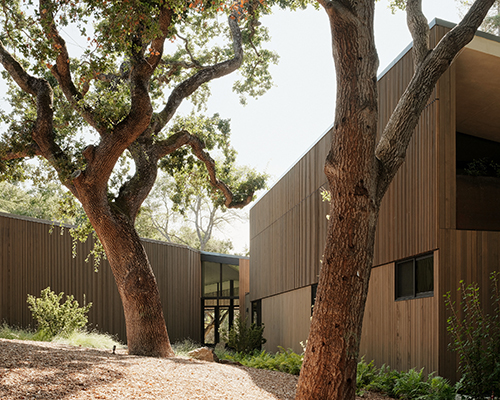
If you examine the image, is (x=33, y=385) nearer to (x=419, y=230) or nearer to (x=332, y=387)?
(x=332, y=387)

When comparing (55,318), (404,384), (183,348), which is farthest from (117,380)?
(183,348)

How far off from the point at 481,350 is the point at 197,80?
7.61 meters

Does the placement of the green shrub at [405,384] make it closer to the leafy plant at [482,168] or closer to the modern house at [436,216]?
the modern house at [436,216]

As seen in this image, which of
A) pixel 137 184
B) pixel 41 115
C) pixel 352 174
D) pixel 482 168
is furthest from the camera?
pixel 137 184

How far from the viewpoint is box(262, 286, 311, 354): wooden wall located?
12570 millimetres

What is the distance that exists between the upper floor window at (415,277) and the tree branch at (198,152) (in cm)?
527

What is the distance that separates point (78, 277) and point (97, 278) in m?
0.78

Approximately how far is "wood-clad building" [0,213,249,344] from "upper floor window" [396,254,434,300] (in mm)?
8317

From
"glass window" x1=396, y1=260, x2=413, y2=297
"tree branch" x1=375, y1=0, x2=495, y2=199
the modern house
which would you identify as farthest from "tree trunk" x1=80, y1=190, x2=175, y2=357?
"tree branch" x1=375, y1=0, x2=495, y2=199

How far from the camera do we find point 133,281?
902 cm

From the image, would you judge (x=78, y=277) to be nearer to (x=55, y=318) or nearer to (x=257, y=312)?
(x=55, y=318)

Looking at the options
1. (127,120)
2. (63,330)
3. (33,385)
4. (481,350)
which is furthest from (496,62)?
(63,330)

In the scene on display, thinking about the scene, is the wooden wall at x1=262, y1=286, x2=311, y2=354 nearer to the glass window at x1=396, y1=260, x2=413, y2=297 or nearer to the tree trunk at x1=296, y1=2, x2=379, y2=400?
the glass window at x1=396, y1=260, x2=413, y2=297

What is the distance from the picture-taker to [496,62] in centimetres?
745
